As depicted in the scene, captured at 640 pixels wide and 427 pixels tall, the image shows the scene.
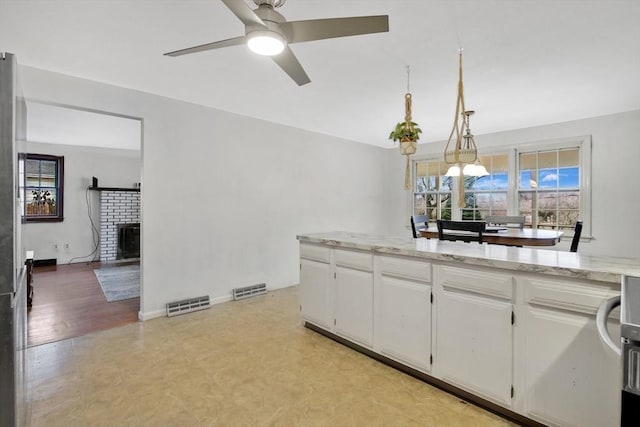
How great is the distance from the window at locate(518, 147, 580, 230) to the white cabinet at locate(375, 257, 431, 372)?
3.93 meters

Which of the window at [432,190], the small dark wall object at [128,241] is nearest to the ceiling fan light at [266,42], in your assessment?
the window at [432,190]

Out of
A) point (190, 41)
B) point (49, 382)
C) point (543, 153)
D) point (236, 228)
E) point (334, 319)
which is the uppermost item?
point (190, 41)

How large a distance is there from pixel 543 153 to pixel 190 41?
17.0ft

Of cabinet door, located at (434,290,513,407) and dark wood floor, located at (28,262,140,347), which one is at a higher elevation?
cabinet door, located at (434,290,513,407)

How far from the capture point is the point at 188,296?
12.3ft

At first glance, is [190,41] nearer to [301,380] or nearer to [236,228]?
[236,228]

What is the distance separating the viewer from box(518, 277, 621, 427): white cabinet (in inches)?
59.4

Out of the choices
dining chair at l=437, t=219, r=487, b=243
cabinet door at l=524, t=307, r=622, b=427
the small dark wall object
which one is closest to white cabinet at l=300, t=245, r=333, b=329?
dining chair at l=437, t=219, r=487, b=243

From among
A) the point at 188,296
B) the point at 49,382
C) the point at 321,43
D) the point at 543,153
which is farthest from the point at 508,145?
the point at 49,382

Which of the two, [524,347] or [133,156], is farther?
[133,156]

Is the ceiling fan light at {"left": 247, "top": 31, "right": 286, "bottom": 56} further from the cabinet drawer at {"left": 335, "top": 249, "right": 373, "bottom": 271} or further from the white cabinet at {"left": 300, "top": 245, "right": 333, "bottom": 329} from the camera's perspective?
the white cabinet at {"left": 300, "top": 245, "right": 333, "bottom": 329}

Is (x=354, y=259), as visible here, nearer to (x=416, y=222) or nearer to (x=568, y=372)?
(x=568, y=372)

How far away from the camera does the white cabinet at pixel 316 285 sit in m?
2.90

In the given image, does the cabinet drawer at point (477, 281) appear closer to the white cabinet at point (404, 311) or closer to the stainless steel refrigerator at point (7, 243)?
the white cabinet at point (404, 311)
